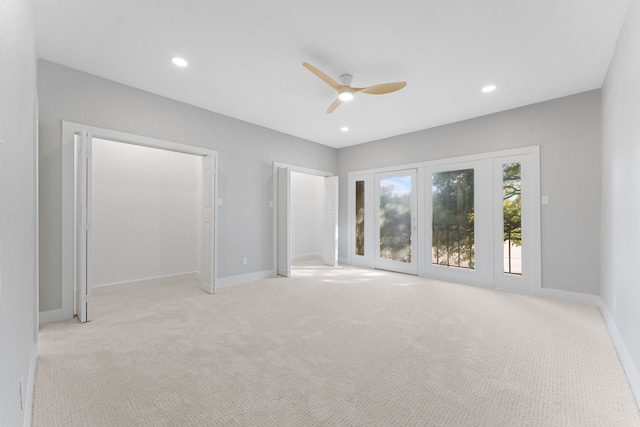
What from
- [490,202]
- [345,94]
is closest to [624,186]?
[490,202]

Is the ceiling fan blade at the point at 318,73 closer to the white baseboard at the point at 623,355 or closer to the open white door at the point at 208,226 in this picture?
the open white door at the point at 208,226

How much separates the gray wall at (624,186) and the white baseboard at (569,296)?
15.2 inches

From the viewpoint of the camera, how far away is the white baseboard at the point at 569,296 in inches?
142

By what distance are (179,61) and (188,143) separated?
1372 millimetres

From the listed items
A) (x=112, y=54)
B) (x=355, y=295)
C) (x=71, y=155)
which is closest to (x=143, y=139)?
(x=71, y=155)

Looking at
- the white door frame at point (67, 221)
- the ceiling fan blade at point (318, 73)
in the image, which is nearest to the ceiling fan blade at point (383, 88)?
the ceiling fan blade at point (318, 73)

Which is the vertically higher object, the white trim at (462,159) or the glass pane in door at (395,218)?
the white trim at (462,159)

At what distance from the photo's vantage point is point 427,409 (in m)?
1.71

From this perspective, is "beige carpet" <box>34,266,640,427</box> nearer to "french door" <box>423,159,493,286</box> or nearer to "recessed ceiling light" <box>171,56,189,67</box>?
"french door" <box>423,159,493,286</box>

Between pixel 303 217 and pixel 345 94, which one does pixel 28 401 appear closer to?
pixel 345 94

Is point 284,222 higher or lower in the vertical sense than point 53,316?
higher

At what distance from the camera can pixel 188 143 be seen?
4129mm

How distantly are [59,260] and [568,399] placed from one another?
474 centimetres

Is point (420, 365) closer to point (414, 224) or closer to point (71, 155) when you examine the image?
point (414, 224)
